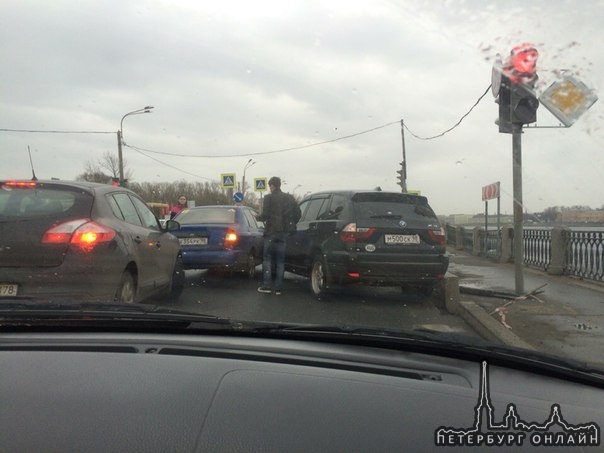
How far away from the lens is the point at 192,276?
10031 mm

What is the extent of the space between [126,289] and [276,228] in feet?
10.8

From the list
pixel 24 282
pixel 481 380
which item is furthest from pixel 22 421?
pixel 24 282

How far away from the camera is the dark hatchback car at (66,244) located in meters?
4.50

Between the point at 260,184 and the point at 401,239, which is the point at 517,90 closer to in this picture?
the point at 401,239

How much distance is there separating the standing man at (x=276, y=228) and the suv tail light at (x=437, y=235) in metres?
2.14

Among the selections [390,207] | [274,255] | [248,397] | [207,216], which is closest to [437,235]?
[390,207]

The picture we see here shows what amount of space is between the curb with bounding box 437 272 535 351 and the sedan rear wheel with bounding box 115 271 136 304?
3531mm

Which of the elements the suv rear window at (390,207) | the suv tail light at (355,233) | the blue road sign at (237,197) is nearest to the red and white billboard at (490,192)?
the suv rear window at (390,207)

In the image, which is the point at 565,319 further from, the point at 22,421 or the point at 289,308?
the point at 22,421

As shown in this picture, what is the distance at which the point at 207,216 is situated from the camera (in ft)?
31.2

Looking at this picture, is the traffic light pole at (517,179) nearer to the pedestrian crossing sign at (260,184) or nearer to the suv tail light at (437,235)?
the suv tail light at (437,235)

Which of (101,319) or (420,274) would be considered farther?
(420,274)

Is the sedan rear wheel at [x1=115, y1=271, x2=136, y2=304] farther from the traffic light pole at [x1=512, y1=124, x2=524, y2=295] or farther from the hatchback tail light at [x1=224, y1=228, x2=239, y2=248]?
the traffic light pole at [x1=512, y1=124, x2=524, y2=295]

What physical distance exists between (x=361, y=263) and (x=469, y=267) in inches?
257
